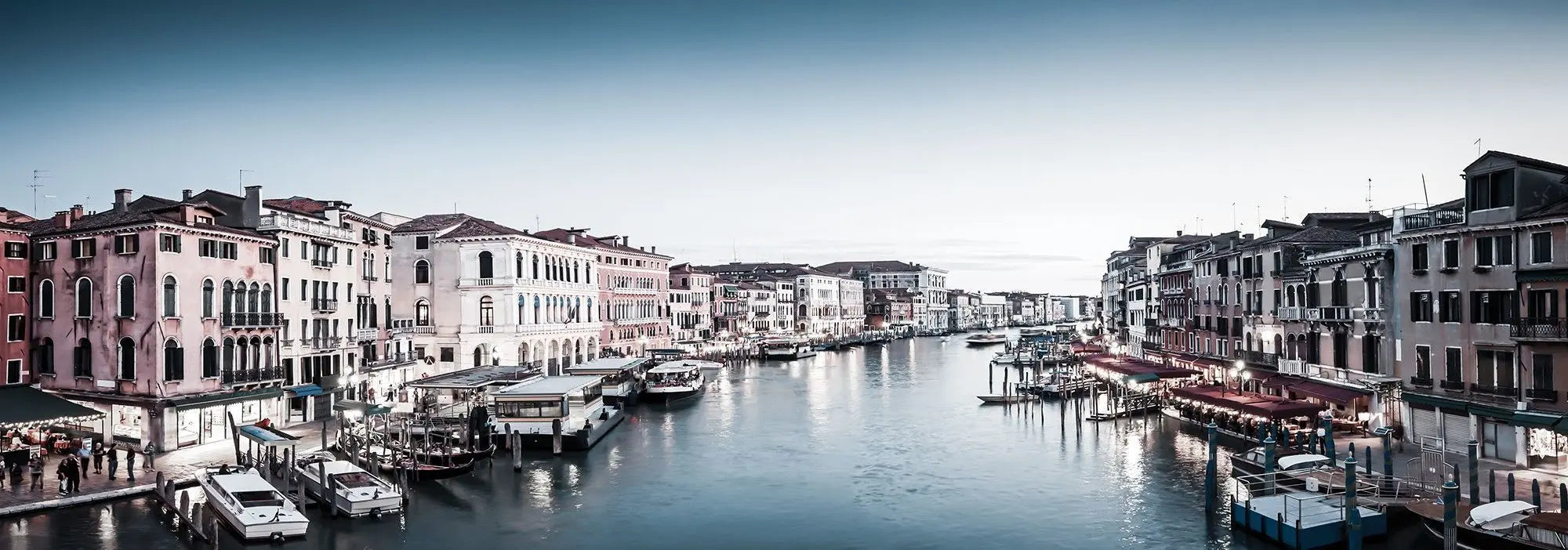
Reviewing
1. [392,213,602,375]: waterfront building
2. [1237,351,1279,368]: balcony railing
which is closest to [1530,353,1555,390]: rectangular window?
[1237,351,1279,368]: balcony railing

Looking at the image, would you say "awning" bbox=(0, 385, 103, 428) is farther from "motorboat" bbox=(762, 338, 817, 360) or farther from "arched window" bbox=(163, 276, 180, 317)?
"motorboat" bbox=(762, 338, 817, 360)

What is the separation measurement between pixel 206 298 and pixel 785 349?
6654 centimetres

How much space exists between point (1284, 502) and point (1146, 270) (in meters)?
43.0

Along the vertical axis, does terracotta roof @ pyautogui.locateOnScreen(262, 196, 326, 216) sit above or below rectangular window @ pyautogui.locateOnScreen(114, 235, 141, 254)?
above

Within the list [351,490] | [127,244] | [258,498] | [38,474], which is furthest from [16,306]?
[351,490]

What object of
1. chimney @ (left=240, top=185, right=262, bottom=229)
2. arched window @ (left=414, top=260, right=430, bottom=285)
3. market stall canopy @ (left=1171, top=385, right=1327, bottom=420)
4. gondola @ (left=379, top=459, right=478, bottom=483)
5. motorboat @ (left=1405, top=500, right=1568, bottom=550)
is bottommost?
gondola @ (left=379, top=459, right=478, bottom=483)

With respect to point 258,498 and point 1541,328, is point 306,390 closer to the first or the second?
point 258,498

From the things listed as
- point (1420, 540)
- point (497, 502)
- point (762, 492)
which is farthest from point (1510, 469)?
point (497, 502)

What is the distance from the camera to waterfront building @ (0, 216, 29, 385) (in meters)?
31.0

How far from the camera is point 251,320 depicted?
108 ft

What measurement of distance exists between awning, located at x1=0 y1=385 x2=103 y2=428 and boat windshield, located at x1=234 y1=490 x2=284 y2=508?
Answer: 9.11 m

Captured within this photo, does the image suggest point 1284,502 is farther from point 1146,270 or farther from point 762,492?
point 1146,270

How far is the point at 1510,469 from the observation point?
24.1 meters

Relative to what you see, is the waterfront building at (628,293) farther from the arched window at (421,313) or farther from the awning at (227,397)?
the awning at (227,397)
